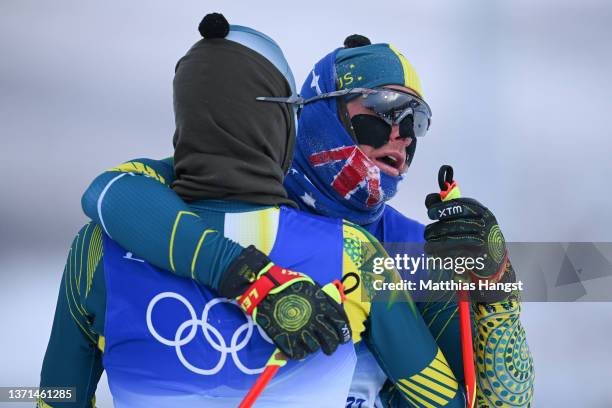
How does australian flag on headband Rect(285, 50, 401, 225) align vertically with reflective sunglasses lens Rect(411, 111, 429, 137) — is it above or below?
below

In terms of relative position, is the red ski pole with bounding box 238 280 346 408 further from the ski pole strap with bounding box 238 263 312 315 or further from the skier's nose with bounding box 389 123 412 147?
the skier's nose with bounding box 389 123 412 147

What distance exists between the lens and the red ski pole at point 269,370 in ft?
3.53

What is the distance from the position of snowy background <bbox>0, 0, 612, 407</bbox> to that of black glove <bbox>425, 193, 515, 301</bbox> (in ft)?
4.84

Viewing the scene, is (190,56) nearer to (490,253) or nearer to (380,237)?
→ (490,253)

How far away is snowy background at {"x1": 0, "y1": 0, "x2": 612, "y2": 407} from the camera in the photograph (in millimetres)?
2531

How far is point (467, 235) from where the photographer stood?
3.97ft

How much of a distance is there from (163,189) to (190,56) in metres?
0.22

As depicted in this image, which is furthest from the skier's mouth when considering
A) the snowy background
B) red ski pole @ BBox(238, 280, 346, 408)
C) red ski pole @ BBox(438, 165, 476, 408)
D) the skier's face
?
the snowy background

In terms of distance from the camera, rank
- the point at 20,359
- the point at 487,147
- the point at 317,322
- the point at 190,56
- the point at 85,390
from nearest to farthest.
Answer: the point at 317,322
the point at 190,56
the point at 85,390
the point at 20,359
the point at 487,147

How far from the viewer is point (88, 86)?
2625 millimetres

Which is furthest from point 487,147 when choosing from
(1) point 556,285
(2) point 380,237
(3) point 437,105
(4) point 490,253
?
(4) point 490,253
